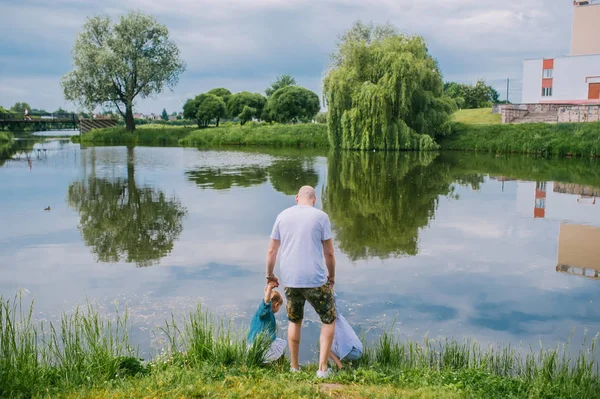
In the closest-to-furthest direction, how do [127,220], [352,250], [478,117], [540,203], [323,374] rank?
[323,374] < [352,250] < [127,220] < [540,203] < [478,117]

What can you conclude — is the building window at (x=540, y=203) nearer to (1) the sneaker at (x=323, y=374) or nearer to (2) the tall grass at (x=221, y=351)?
(1) the sneaker at (x=323, y=374)

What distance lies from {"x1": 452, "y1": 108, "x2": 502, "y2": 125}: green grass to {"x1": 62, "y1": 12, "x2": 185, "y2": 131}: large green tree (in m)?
30.5

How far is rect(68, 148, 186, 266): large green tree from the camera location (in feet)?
35.7

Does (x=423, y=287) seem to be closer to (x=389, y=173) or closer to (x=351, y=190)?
(x=351, y=190)

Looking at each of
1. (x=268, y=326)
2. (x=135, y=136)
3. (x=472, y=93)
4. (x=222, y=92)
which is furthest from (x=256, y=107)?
(x=268, y=326)

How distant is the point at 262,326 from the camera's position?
18.7ft

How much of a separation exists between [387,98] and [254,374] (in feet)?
113

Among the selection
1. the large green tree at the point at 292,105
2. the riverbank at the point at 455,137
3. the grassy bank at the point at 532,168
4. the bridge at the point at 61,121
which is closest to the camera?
the grassy bank at the point at 532,168

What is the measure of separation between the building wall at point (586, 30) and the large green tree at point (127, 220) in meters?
58.1

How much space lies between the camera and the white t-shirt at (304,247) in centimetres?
529

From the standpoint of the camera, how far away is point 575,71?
185ft

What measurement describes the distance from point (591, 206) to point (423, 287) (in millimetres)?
10488

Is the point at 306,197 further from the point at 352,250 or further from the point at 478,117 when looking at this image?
the point at 478,117

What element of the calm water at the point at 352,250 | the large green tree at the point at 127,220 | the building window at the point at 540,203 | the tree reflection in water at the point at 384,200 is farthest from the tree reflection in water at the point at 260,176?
the building window at the point at 540,203
